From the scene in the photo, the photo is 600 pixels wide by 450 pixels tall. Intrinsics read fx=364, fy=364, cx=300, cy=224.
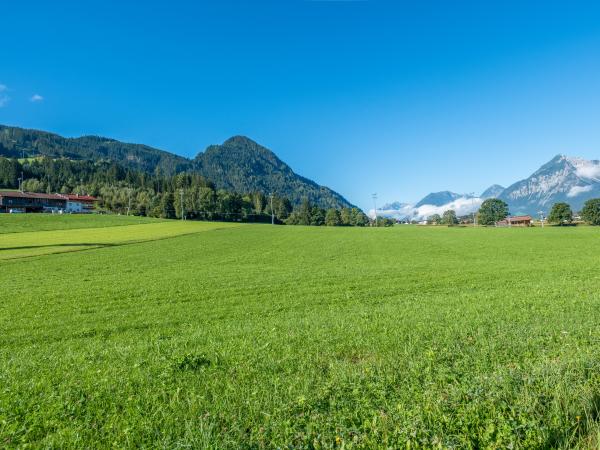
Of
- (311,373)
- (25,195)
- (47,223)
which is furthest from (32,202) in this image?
(311,373)

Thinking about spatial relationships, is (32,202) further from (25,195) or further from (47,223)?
(47,223)

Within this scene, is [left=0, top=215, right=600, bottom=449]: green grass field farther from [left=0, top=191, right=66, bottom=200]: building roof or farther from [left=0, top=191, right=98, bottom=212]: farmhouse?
[left=0, top=191, right=66, bottom=200]: building roof

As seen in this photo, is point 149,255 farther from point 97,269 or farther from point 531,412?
point 531,412

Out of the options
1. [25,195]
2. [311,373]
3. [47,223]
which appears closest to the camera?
[311,373]

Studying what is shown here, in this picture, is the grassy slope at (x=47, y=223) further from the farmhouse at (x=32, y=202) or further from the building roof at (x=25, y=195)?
the building roof at (x=25, y=195)

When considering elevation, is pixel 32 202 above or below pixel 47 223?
above

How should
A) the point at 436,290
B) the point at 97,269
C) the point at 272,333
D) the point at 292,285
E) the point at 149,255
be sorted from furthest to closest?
the point at 149,255
the point at 97,269
the point at 292,285
the point at 436,290
the point at 272,333

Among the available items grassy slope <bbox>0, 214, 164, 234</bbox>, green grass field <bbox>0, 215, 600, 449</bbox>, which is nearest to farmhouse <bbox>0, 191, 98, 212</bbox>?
grassy slope <bbox>0, 214, 164, 234</bbox>

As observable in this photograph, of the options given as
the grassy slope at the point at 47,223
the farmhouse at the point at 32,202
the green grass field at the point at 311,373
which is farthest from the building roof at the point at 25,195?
the green grass field at the point at 311,373

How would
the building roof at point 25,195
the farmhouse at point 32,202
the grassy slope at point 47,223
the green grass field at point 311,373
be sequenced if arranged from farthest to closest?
1. the building roof at point 25,195
2. the farmhouse at point 32,202
3. the grassy slope at point 47,223
4. the green grass field at point 311,373

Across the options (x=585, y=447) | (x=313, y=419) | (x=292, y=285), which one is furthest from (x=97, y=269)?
(x=585, y=447)

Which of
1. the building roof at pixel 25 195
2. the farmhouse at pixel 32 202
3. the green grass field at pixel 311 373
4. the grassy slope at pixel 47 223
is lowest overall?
the green grass field at pixel 311 373

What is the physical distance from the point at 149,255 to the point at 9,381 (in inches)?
1609

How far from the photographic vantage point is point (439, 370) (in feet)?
23.7
